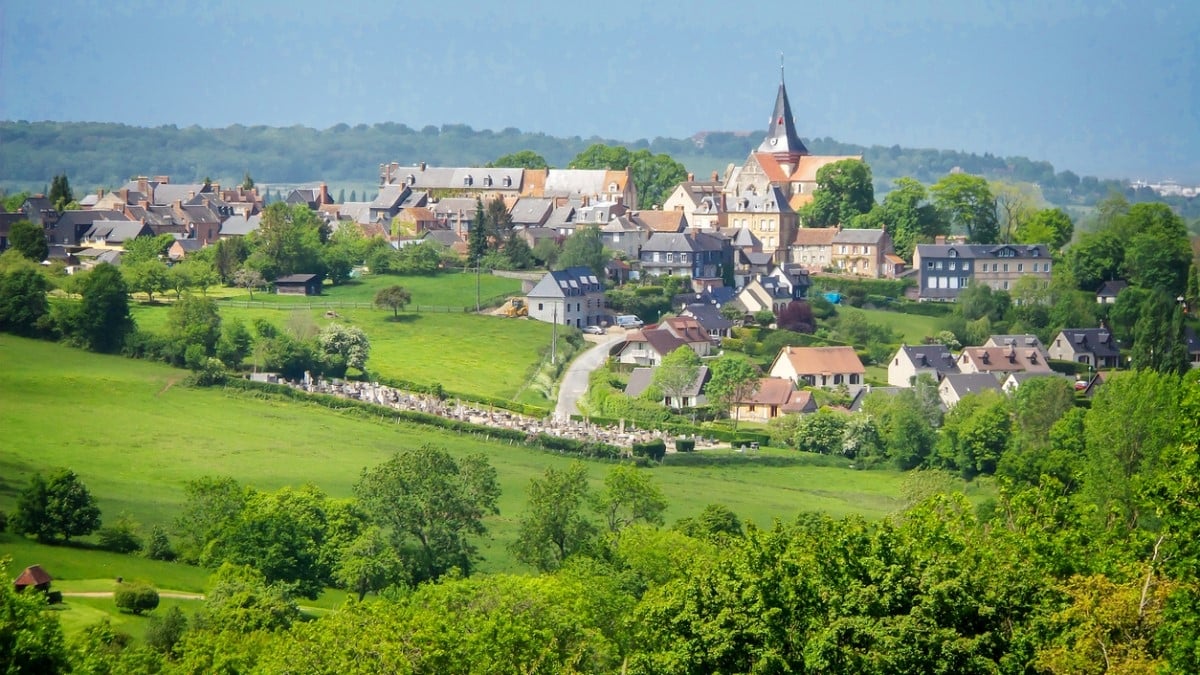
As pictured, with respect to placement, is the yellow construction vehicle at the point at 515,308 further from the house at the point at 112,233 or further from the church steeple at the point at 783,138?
the church steeple at the point at 783,138

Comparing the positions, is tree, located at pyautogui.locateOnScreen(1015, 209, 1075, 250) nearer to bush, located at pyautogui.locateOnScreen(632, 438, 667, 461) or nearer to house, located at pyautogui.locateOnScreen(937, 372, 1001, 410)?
house, located at pyautogui.locateOnScreen(937, 372, 1001, 410)

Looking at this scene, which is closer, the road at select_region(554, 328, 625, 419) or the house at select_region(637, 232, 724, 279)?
the road at select_region(554, 328, 625, 419)

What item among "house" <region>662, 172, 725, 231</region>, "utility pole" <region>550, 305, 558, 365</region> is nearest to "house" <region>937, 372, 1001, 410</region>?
"utility pole" <region>550, 305, 558, 365</region>

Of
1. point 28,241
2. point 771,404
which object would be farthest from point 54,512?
point 28,241

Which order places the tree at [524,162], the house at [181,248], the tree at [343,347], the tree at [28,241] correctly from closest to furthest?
the tree at [343,347], the tree at [28,241], the house at [181,248], the tree at [524,162]

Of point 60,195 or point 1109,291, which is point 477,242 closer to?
point 60,195

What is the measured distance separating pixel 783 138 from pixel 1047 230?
71.1 feet

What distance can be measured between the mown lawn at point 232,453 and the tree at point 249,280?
42.7 feet

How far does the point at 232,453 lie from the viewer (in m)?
45.9

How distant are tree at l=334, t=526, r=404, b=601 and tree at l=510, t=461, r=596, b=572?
8.39 feet

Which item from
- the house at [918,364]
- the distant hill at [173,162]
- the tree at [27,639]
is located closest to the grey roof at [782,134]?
the distant hill at [173,162]

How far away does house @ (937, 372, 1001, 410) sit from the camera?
57.2m

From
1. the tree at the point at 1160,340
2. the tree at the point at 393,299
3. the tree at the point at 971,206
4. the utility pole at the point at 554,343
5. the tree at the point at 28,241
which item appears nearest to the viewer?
the utility pole at the point at 554,343

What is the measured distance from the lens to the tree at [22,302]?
5516cm
